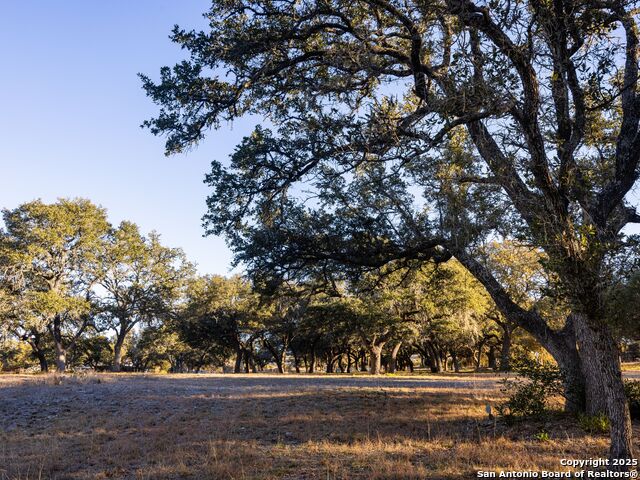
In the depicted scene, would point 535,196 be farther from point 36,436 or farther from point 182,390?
point 182,390

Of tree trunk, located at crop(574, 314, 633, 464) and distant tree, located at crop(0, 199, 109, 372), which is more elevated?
distant tree, located at crop(0, 199, 109, 372)

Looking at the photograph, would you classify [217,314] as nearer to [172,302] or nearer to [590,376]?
[172,302]

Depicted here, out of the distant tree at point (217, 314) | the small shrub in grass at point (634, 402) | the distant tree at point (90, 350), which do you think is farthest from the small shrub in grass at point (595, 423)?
the distant tree at point (90, 350)

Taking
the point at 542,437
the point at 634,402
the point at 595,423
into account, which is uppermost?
the point at 634,402

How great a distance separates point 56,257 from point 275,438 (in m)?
34.4

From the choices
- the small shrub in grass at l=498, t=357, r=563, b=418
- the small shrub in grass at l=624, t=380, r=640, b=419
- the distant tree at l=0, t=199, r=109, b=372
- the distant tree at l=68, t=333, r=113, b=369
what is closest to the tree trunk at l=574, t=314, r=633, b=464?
the small shrub in grass at l=498, t=357, r=563, b=418

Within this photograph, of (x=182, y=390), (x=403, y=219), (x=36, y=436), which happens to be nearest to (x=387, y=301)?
(x=182, y=390)

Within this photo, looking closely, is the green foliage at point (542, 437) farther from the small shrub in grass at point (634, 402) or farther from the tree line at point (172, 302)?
the tree line at point (172, 302)

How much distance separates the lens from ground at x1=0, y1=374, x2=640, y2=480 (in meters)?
7.23

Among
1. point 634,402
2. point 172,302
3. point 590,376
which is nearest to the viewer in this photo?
point 590,376

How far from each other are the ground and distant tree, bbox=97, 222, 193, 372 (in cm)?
2635

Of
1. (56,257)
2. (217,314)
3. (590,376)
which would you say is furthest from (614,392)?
(217,314)

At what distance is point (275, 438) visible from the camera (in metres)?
9.81

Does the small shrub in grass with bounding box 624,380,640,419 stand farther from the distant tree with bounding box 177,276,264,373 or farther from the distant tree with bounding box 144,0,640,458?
the distant tree with bounding box 177,276,264,373
